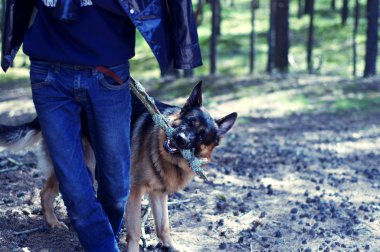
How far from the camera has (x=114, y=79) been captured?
12.9ft

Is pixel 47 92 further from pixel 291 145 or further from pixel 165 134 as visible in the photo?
pixel 291 145

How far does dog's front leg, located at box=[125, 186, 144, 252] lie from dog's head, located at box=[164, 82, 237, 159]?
0.52 meters

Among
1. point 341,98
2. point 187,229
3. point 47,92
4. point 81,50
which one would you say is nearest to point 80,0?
point 81,50

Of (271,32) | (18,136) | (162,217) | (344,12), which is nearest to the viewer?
(18,136)

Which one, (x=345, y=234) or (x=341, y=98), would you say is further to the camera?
(x=341, y=98)

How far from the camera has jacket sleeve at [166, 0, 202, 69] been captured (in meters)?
3.97

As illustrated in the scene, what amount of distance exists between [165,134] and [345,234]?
98.7 inches

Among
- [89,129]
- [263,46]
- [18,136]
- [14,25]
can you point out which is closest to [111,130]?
[89,129]

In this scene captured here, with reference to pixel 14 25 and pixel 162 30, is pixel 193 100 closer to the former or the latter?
pixel 162 30

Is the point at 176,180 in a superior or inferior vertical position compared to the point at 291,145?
superior

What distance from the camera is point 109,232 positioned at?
419 cm

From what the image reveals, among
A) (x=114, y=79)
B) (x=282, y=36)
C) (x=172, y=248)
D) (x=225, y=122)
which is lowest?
(x=282, y=36)

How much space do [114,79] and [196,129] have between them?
1225mm

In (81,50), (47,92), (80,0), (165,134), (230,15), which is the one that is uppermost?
(80,0)
